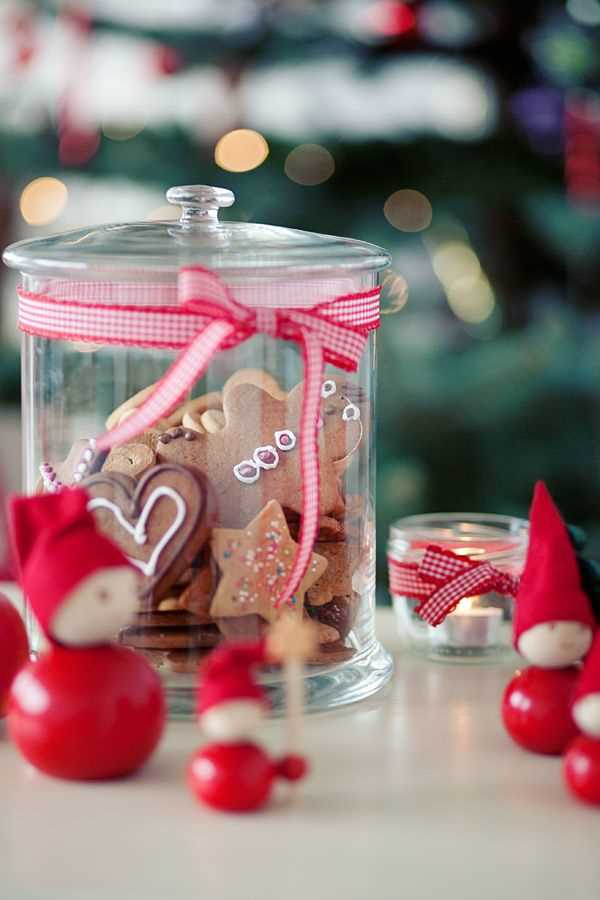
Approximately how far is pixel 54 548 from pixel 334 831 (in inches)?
8.9

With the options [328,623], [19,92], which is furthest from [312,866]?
[19,92]

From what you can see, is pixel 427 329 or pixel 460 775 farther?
pixel 427 329

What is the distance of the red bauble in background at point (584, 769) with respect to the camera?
2.29 feet

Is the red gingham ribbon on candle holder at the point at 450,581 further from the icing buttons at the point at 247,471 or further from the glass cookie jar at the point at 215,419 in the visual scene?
the icing buttons at the point at 247,471

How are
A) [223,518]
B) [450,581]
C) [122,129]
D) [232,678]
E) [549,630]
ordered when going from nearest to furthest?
[232,678] → [549,630] → [223,518] → [450,581] → [122,129]

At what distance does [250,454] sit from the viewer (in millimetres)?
876

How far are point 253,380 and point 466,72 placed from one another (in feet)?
4.57

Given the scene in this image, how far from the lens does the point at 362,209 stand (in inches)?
82.9

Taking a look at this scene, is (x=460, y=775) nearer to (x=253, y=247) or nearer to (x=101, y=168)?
(x=253, y=247)

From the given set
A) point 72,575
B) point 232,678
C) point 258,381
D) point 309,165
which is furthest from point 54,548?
point 309,165

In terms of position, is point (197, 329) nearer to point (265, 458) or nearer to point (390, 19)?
point (265, 458)

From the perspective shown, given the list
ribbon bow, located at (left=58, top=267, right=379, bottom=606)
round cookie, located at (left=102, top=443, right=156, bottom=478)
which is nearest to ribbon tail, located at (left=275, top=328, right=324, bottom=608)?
ribbon bow, located at (left=58, top=267, right=379, bottom=606)

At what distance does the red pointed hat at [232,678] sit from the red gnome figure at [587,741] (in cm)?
18

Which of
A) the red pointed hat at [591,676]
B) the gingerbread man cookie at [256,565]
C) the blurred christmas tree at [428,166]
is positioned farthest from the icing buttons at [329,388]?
the blurred christmas tree at [428,166]
